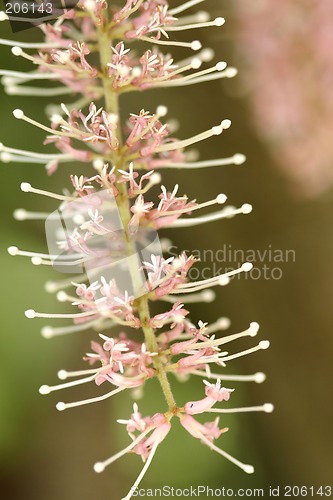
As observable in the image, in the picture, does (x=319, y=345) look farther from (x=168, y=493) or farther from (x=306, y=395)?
(x=168, y=493)

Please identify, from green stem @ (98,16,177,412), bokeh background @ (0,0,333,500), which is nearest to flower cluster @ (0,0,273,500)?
green stem @ (98,16,177,412)

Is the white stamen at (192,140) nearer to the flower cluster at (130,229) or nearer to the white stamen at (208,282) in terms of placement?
the flower cluster at (130,229)

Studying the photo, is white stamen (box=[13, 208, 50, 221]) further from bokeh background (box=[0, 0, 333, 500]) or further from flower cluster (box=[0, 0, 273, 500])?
bokeh background (box=[0, 0, 333, 500])

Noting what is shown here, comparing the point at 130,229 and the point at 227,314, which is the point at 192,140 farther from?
the point at 227,314

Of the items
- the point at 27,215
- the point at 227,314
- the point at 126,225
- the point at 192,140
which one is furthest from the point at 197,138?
the point at 227,314

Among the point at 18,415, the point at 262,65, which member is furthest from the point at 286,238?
the point at 18,415

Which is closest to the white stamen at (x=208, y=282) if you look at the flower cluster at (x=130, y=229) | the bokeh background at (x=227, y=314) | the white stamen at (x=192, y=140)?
the flower cluster at (x=130, y=229)
